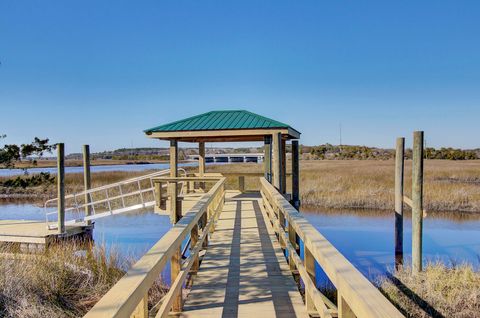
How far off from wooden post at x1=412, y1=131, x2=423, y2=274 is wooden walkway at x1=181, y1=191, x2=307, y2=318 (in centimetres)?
262

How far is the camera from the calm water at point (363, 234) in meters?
11.0

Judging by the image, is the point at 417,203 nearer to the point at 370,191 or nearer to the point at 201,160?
the point at 201,160

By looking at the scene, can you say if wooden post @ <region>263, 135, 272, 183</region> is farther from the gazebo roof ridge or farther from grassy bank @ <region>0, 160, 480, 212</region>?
grassy bank @ <region>0, 160, 480, 212</region>

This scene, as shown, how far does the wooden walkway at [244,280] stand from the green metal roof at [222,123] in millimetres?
3757

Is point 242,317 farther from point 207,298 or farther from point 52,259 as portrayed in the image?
point 52,259

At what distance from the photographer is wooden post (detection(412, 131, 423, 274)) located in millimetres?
7406

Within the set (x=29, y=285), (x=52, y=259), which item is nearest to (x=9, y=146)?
(x=52, y=259)

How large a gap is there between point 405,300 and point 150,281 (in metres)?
5.77

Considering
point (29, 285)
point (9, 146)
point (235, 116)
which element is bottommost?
point (29, 285)

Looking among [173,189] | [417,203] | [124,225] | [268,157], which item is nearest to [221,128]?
[268,157]

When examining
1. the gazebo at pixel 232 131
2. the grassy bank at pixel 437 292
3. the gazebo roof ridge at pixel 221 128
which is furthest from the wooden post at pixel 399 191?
the gazebo roof ridge at pixel 221 128

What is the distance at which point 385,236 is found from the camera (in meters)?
13.9

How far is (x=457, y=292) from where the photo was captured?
257 inches

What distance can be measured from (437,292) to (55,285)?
5990 millimetres
